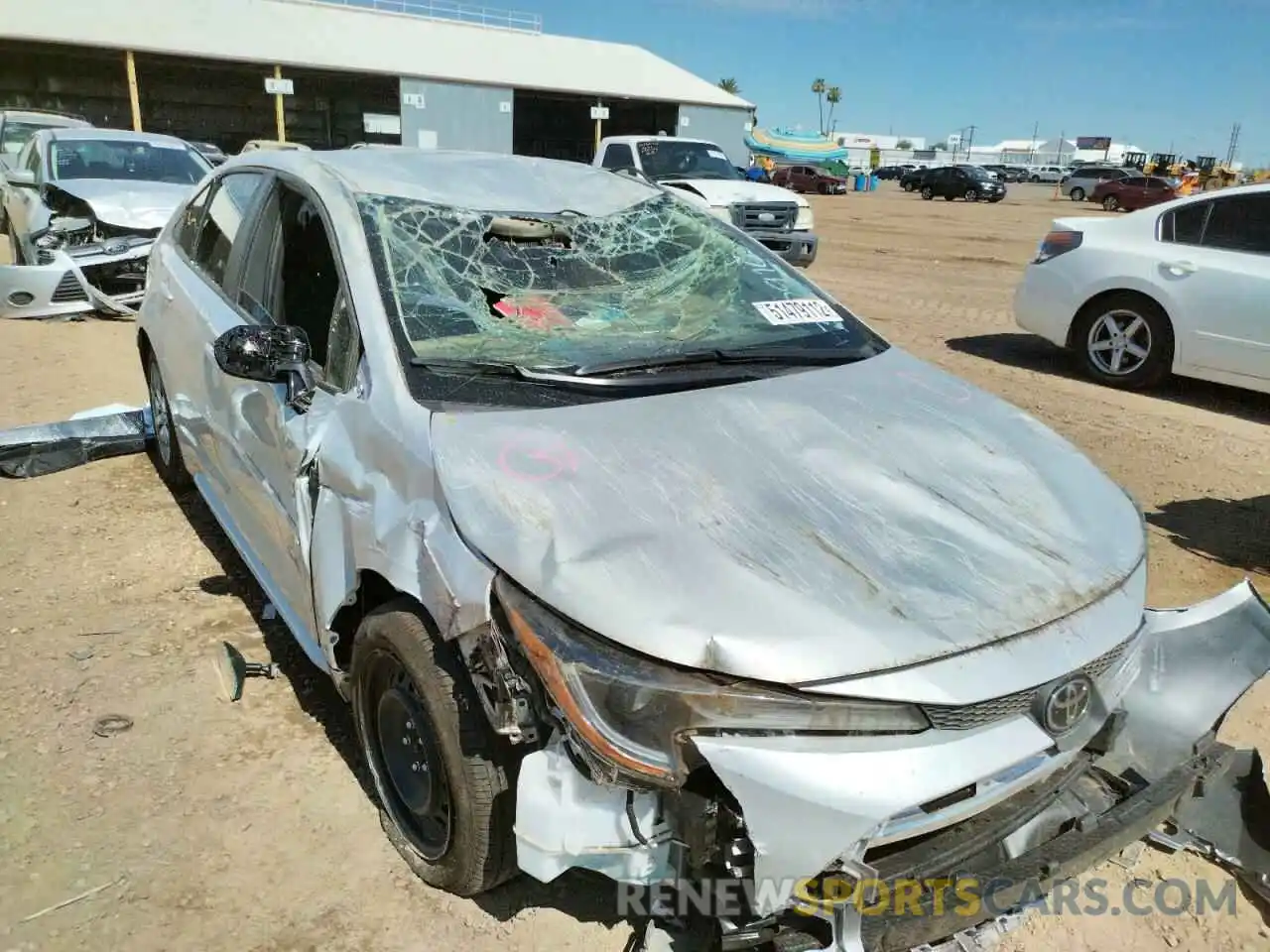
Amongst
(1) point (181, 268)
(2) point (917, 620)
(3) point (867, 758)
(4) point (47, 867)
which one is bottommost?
(4) point (47, 867)

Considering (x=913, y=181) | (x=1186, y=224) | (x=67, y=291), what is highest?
(x=913, y=181)

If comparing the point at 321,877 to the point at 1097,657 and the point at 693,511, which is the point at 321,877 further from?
the point at 1097,657

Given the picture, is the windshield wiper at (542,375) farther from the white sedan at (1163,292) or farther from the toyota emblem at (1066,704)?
the white sedan at (1163,292)

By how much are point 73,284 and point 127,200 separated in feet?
3.61

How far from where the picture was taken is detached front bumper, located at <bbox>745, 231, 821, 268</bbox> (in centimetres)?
1177

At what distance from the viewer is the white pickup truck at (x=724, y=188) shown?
12.0 metres

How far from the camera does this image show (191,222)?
412 centimetres

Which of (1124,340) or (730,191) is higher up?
(730,191)

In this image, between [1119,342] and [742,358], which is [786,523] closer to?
[742,358]

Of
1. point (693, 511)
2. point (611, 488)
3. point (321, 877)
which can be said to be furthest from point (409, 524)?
point (321, 877)

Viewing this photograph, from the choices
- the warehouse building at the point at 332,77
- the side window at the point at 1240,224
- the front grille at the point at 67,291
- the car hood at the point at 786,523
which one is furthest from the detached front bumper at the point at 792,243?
the warehouse building at the point at 332,77

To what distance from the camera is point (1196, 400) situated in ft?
22.9

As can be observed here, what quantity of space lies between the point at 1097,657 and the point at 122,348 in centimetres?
789

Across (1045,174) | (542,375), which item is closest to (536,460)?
(542,375)
